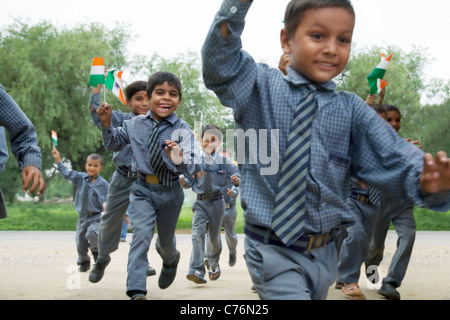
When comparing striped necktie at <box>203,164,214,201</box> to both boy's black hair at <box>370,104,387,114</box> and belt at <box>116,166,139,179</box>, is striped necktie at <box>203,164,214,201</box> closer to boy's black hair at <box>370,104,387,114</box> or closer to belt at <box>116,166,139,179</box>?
belt at <box>116,166,139,179</box>

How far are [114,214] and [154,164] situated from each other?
1358 millimetres

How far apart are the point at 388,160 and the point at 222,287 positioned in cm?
460

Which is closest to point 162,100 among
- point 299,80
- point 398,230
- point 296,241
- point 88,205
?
point 398,230

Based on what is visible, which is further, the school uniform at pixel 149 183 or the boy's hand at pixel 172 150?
the school uniform at pixel 149 183

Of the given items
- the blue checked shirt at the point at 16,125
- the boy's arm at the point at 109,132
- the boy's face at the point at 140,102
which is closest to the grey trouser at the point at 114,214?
the boy's face at the point at 140,102

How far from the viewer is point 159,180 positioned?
6.08m

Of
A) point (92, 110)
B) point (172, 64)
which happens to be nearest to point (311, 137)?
point (92, 110)

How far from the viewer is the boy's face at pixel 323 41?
3025 millimetres

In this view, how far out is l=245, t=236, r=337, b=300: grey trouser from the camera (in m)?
2.93

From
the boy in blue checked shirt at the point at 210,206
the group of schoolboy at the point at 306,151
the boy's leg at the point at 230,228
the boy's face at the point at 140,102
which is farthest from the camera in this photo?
the boy's leg at the point at 230,228

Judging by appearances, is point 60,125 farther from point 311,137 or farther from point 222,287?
point 311,137

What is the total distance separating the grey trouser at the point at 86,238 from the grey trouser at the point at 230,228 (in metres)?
1.85

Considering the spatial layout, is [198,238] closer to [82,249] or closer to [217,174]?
[217,174]

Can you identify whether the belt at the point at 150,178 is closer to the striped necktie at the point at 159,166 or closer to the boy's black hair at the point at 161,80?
the striped necktie at the point at 159,166
